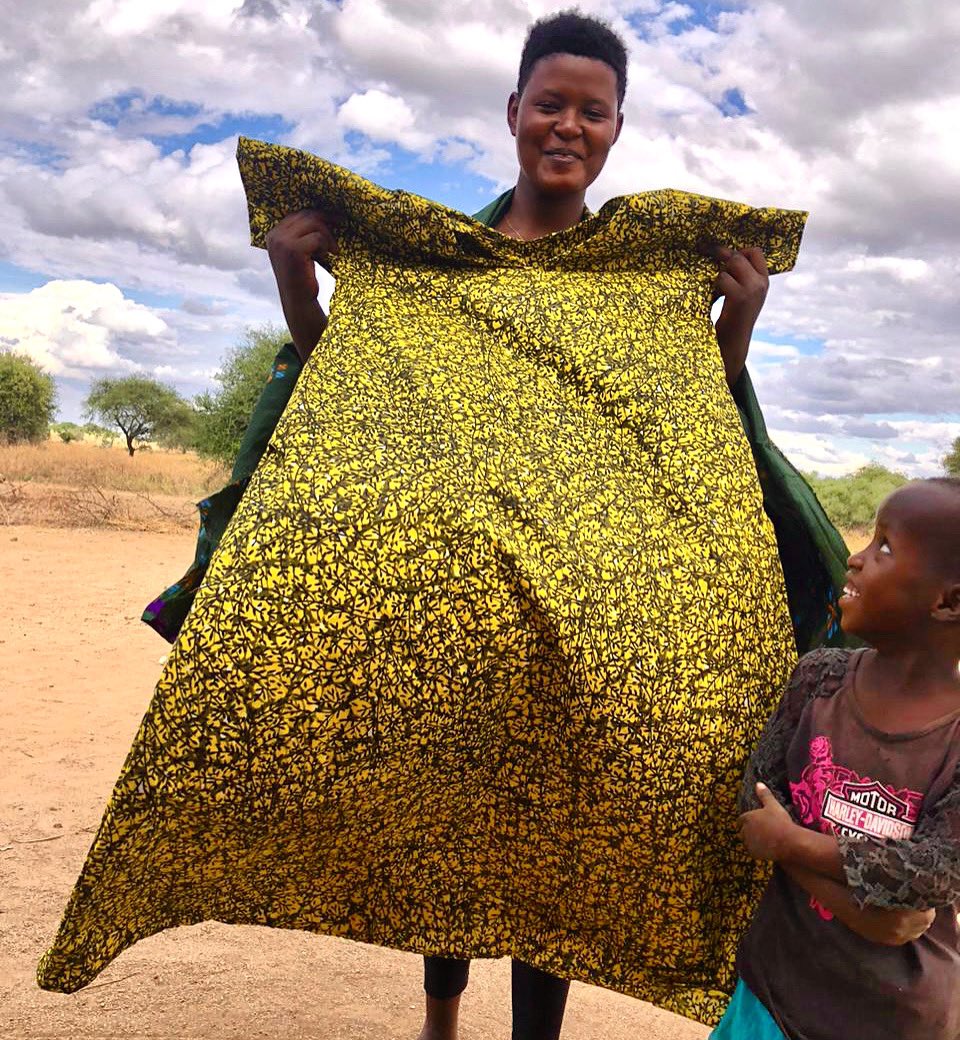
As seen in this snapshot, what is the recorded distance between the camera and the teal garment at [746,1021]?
1825 millimetres

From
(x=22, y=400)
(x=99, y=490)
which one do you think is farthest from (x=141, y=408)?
(x=99, y=490)

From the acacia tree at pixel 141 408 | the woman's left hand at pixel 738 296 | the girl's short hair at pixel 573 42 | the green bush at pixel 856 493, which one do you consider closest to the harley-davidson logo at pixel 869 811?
the woman's left hand at pixel 738 296

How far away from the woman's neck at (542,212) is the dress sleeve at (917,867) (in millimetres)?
1589

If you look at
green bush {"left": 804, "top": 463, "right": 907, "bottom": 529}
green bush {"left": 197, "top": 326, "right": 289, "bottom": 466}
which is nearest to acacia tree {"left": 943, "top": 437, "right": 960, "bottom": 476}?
green bush {"left": 804, "top": 463, "right": 907, "bottom": 529}

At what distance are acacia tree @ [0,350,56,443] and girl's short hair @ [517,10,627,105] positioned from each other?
110ft

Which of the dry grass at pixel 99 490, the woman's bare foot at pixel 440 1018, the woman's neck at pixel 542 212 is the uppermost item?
the woman's neck at pixel 542 212

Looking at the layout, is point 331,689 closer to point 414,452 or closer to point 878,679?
point 414,452

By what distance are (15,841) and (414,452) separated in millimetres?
3898

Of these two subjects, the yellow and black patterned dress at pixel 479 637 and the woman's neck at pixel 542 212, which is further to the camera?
the woman's neck at pixel 542 212

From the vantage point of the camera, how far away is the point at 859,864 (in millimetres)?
1600

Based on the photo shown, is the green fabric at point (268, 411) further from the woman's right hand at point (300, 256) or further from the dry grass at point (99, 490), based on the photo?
the dry grass at point (99, 490)

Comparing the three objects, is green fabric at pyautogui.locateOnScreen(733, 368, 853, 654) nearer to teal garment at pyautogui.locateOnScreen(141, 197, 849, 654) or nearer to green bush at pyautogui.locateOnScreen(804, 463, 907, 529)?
teal garment at pyautogui.locateOnScreen(141, 197, 849, 654)

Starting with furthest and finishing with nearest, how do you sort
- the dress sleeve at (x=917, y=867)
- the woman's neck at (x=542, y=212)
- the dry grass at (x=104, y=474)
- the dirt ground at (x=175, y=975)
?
the dry grass at (x=104, y=474), the dirt ground at (x=175, y=975), the woman's neck at (x=542, y=212), the dress sleeve at (x=917, y=867)

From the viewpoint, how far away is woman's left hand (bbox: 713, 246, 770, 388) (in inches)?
92.5
